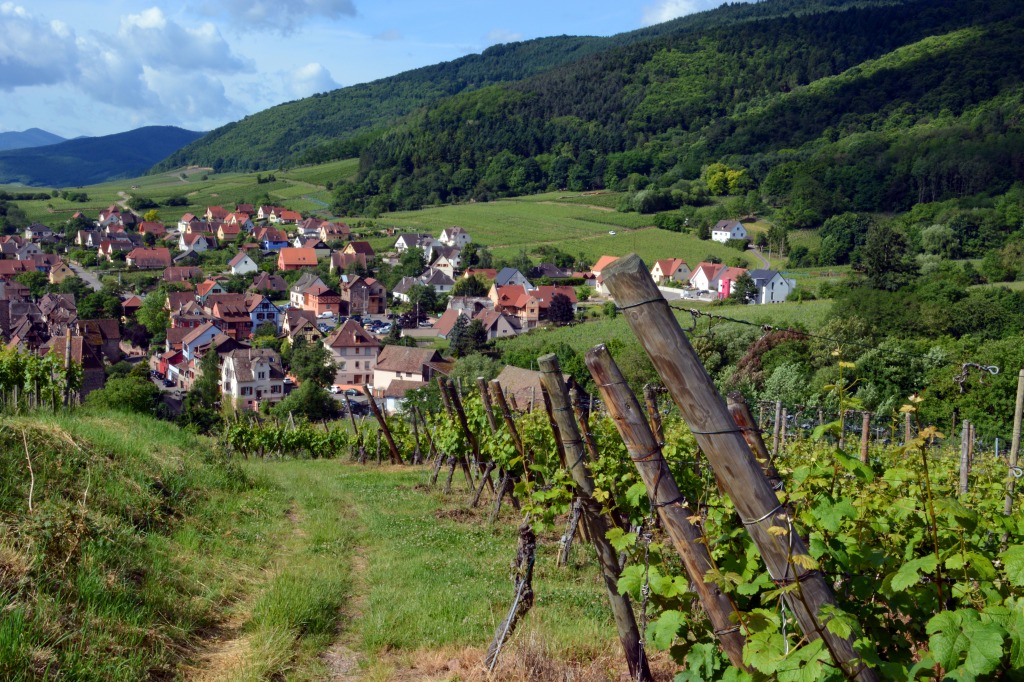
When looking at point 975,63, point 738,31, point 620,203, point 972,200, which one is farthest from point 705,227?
point 738,31

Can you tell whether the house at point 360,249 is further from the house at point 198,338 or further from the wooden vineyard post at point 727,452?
the wooden vineyard post at point 727,452

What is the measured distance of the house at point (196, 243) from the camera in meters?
94.9

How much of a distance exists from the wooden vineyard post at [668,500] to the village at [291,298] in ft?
98.4

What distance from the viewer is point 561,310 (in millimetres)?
57812

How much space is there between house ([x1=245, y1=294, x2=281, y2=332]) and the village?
0.11 meters

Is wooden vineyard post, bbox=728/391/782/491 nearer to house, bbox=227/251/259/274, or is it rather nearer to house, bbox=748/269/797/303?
house, bbox=748/269/797/303

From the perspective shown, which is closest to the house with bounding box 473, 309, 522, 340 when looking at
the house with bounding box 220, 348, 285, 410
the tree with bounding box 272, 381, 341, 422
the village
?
the village

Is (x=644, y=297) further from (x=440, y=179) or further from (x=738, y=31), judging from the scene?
(x=738, y=31)

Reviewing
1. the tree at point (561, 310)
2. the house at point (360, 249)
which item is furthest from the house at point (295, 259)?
the tree at point (561, 310)

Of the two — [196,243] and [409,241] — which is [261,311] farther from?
[196,243]

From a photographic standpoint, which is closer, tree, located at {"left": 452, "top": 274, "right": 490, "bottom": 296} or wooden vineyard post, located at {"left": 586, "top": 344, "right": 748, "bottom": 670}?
wooden vineyard post, located at {"left": 586, "top": 344, "right": 748, "bottom": 670}

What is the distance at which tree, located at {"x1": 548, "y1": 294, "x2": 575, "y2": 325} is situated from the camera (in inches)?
2275

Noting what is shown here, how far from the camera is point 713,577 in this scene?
114 inches

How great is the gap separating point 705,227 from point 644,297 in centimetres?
8518
